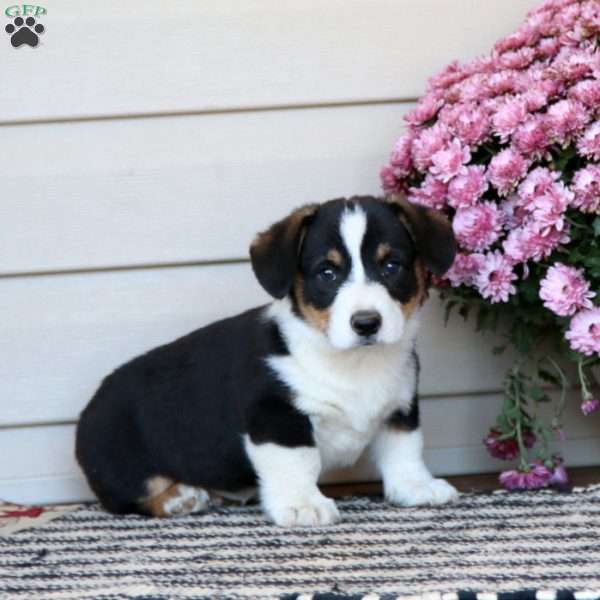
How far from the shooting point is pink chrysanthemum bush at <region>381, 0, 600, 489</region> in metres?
2.56

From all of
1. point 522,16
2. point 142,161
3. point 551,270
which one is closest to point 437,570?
point 551,270

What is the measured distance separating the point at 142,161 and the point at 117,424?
0.79m

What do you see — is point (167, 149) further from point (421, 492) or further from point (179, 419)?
point (421, 492)

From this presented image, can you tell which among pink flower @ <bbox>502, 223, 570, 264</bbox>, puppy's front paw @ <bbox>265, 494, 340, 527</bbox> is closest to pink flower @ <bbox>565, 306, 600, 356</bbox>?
pink flower @ <bbox>502, 223, 570, 264</bbox>

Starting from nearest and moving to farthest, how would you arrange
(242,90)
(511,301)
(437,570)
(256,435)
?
(437,570) < (256,435) < (511,301) < (242,90)

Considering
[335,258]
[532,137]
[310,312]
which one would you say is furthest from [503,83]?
[310,312]

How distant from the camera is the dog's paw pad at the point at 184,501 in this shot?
9.13 ft

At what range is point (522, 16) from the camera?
3.13 m

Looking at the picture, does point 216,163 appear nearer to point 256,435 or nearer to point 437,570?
point 256,435

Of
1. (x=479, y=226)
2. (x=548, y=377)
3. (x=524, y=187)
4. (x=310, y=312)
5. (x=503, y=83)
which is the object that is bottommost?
(x=548, y=377)

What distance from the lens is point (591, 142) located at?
2.53 m

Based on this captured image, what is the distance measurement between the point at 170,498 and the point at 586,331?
1135 mm

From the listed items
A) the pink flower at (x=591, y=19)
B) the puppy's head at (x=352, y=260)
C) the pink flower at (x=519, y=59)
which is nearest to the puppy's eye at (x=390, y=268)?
the puppy's head at (x=352, y=260)

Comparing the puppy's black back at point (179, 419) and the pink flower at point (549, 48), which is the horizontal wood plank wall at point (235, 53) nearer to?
the pink flower at point (549, 48)
